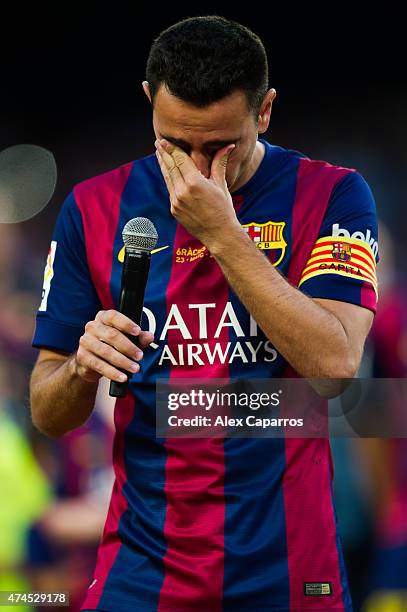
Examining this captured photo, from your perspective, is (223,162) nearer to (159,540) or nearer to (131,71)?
(159,540)

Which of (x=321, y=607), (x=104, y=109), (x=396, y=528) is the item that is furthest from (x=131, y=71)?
(x=321, y=607)

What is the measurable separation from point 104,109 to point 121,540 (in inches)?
135

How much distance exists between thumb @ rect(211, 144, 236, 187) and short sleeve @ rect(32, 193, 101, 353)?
0.40 m

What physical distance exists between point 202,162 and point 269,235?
0.24 m

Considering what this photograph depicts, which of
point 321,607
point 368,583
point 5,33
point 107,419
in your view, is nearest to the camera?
point 321,607

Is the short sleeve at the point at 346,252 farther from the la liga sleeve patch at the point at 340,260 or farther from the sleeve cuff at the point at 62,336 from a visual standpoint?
the sleeve cuff at the point at 62,336

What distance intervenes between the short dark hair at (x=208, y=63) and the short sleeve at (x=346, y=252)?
279 mm

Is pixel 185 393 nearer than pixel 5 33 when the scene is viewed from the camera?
Yes

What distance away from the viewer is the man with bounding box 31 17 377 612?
1.76 metres

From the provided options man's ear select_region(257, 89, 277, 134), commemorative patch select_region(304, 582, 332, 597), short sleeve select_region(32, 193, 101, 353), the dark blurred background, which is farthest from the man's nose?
the dark blurred background

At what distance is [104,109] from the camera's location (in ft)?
16.1

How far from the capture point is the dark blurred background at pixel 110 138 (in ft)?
12.4

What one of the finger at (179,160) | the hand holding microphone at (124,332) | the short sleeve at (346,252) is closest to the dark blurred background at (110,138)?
the short sleeve at (346,252)

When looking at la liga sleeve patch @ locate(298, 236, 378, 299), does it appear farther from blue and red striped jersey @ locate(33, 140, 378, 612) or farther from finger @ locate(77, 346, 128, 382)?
finger @ locate(77, 346, 128, 382)
